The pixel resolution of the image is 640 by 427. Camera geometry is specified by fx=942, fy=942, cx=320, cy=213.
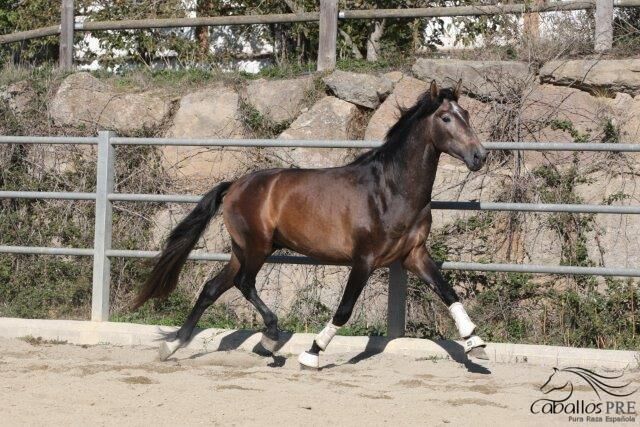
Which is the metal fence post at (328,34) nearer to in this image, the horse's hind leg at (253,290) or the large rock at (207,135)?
the large rock at (207,135)

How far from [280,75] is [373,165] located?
205 inches

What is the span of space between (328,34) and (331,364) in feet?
18.5

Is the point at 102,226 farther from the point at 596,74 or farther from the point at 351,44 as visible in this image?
the point at 351,44

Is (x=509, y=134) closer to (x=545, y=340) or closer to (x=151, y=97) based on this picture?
(x=545, y=340)

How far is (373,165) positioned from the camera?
22.4 feet

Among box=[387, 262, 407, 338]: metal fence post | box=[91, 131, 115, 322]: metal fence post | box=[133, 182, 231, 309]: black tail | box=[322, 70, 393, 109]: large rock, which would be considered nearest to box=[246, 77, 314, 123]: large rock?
box=[322, 70, 393, 109]: large rock

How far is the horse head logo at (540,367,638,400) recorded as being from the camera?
5.90 m

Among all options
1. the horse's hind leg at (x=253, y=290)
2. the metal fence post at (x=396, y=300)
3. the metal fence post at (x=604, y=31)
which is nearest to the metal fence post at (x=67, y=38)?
the horse's hind leg at (x=253, y=290)

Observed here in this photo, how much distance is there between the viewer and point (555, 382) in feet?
20.3

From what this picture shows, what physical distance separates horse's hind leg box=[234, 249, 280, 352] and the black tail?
1.60 ft

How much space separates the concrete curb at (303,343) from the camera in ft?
22.2

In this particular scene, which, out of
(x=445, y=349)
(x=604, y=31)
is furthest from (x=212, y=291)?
(x=604, y=31)

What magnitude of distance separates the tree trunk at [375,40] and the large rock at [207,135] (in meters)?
2.19

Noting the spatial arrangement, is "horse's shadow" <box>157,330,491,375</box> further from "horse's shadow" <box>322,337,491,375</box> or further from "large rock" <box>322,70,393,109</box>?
"large rock" <box>322,70,393,109</box>
